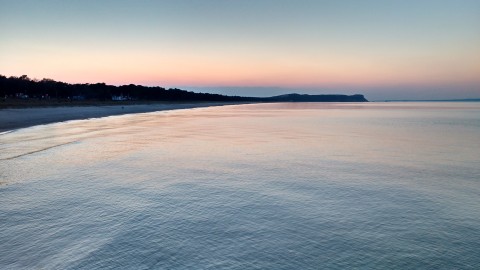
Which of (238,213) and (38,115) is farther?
(38,115)

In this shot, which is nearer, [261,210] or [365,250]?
[365,250]

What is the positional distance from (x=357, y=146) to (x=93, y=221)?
13.5 meters

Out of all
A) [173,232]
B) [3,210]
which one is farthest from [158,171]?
[173,232]

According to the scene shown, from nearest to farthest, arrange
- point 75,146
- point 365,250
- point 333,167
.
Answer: point 365,250
point 333,167
point 75,146

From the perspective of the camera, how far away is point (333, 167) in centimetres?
1087

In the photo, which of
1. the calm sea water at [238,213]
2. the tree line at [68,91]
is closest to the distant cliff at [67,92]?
the tree line at [68,91]

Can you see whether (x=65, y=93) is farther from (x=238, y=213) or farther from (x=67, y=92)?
(x=238, y=213)

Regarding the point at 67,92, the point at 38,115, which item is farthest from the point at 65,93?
the point at 38,115

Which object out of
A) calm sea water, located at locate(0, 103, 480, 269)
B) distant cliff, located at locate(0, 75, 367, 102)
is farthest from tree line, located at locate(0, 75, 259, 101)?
calm sea water, located at locate(0, 103, 480, 269)

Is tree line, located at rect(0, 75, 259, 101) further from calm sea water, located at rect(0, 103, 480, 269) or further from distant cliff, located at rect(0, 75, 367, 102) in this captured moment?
calm sea water, located at rect(0, 103, 480, 269)

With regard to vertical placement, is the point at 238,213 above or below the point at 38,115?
below

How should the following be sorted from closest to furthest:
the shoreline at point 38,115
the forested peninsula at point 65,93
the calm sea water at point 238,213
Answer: the calm sea water at point 238,213 < the shoreline at point 38,115 < the forested peninsula at point 65,93

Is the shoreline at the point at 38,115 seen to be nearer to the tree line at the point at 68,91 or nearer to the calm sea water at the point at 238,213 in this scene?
the calm sea water at the point at 238,213

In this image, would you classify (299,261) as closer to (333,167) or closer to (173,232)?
(173,232)
